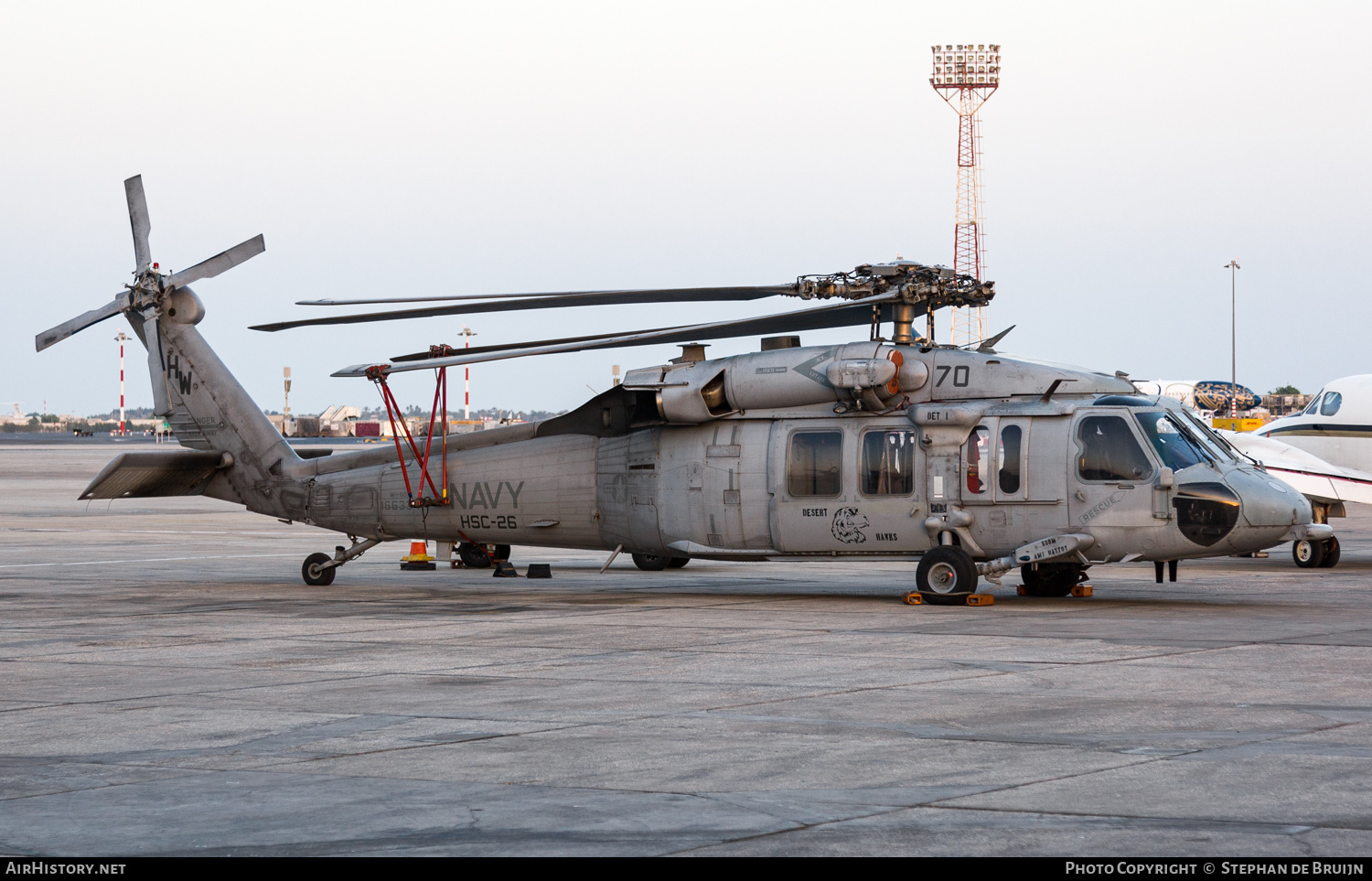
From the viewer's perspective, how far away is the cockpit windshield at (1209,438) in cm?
1638

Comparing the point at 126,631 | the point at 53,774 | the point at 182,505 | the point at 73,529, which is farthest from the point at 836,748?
the point at 182,505

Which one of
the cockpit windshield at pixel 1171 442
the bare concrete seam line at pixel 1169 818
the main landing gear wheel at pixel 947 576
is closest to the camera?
the bare concrete seam line at pixel 1169 818

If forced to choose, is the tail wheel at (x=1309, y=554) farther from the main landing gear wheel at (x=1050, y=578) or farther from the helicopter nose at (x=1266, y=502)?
the helicopter nose at (x=1266, y=502)

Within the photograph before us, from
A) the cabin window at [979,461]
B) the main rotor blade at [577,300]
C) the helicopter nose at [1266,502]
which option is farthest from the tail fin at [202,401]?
the helicopter nose at [1266,502]

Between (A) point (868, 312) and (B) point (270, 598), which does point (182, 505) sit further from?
(A) point (868, 312)

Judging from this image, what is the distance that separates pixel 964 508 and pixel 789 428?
2284 millimetres

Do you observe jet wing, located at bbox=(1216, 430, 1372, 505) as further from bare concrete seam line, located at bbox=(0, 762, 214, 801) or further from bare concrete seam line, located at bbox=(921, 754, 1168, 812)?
bare concrete seam line, located at bbox=(0, 762, 214, 801)

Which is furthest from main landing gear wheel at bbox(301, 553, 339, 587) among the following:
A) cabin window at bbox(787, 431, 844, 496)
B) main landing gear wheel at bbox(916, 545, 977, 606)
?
main landing gear wheel at bbox(916, 545, 977, 606)

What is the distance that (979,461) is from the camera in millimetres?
16641

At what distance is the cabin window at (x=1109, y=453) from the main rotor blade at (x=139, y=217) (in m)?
13.0

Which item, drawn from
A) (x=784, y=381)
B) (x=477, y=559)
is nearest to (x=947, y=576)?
(x=784, y=381)

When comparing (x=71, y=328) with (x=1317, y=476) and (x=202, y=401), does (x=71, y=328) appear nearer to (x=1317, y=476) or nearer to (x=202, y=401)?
(x=202, y=401)

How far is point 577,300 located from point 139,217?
302 inches

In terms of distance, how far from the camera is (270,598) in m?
17.9
